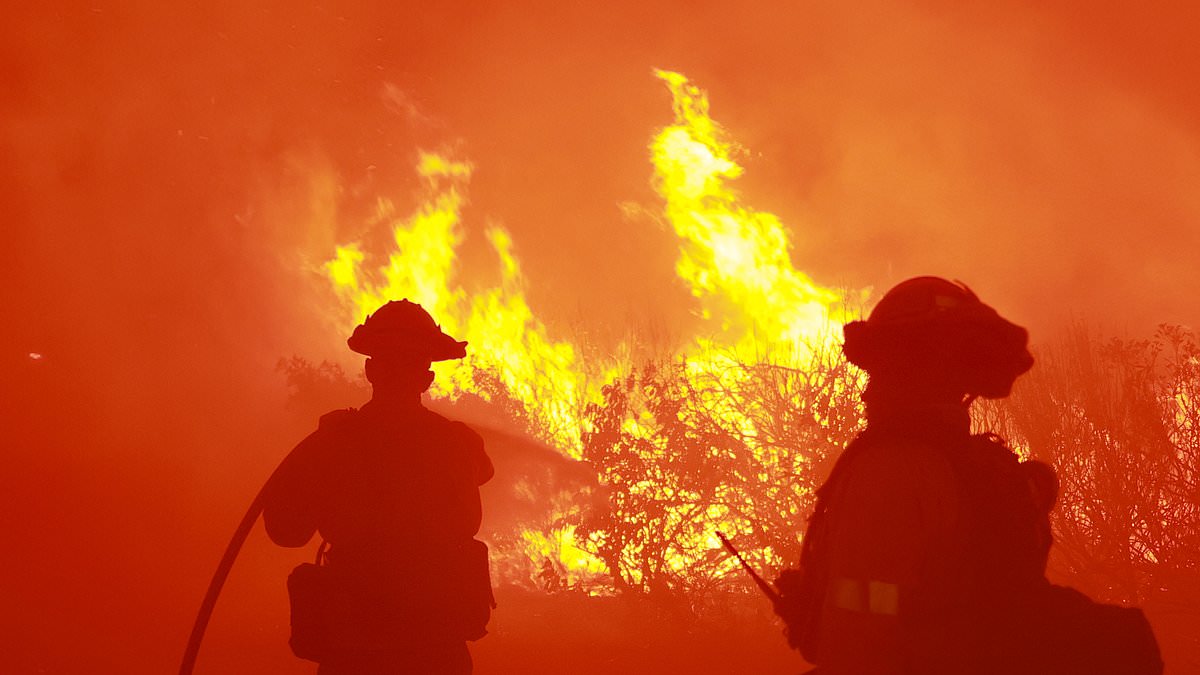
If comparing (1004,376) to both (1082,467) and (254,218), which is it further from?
(254,218)

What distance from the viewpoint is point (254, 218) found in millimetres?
22141

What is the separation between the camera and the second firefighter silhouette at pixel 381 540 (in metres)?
3.97

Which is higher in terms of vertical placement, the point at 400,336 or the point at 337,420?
the point at 400,336

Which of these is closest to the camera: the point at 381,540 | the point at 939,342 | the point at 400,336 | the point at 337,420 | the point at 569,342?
the point at 939,342

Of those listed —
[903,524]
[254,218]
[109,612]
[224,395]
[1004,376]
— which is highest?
[254,218]

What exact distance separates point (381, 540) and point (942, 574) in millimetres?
2543

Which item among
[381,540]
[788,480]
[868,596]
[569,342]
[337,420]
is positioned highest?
[569,342]

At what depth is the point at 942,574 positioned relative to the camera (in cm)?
223

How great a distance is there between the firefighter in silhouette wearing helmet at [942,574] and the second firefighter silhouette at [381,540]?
2049mm

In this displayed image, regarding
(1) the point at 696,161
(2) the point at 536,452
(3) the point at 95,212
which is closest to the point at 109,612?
(2) the point at 536,452

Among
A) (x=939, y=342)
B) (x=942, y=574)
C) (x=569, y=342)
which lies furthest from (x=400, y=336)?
(x=569, y=342)

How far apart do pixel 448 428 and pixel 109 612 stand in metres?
16.2

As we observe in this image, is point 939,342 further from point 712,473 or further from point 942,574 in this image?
point 712,473

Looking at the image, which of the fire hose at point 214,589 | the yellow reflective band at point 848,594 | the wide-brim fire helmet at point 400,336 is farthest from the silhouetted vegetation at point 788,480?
the yellow reflective band at point 848,594
